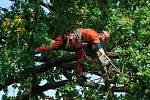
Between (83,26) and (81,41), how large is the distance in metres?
0.63

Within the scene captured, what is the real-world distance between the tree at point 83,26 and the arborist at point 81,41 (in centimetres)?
20

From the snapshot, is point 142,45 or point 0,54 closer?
point 142,45

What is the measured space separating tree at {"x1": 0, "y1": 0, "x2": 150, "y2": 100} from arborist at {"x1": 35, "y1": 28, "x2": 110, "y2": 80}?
20cm

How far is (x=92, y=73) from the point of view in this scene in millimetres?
12125

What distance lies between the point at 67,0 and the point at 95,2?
111cm

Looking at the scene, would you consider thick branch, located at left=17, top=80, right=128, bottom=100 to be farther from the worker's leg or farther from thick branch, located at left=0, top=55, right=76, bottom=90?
thick branch, located at left=0, top=55, right=76, bottom=90

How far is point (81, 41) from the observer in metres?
10.6

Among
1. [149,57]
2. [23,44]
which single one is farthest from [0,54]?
[149,57]

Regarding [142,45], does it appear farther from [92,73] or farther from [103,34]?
[92,73]

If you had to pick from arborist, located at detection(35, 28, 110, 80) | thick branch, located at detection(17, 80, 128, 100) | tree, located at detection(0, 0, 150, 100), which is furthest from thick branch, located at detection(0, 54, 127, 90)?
thick branch, located at detection(17, 80, 128, 100)

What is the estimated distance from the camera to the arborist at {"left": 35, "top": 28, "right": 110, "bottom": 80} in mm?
10297

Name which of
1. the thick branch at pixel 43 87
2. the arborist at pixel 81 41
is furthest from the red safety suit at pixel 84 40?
the thick branch at pixel 43 87

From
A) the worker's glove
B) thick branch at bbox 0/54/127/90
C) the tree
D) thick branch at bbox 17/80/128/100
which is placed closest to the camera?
the tree

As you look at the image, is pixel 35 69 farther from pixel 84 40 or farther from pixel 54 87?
pixel 84 40
